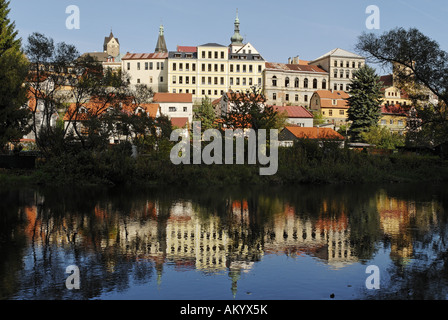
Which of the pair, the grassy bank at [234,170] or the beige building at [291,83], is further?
the beige building at [291,83]

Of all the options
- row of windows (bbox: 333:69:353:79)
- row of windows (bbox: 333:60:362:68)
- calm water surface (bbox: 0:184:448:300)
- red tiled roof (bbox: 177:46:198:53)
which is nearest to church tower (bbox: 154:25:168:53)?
red tiled roof (bbox: 177:46:198:53)

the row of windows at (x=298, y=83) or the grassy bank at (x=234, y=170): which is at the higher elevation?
the row of windows at (x=298, y=83)

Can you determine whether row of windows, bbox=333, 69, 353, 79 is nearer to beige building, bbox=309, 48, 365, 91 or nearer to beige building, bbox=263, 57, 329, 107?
beige building, bbox=309, 48, 365, 91

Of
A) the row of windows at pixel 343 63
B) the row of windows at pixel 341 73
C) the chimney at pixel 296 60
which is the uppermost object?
the chimney at pixel 296 60

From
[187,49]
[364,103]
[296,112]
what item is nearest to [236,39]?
[187,49]

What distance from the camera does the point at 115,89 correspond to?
1366 inches

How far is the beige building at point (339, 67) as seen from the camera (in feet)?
383

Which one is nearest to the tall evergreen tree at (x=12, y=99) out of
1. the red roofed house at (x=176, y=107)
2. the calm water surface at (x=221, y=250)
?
the calm water surface at (x=221, y=250)

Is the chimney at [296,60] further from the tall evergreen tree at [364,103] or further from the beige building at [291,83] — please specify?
the tall evergreen tree at [364,103]

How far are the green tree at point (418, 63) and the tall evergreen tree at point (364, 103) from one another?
2729 centimetres

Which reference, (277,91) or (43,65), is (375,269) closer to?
(43,65)

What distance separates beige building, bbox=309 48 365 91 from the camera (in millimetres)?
116688

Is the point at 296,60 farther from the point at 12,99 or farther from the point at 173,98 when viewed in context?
the point at 12,99

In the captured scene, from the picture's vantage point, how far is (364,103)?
6309 centimetres
